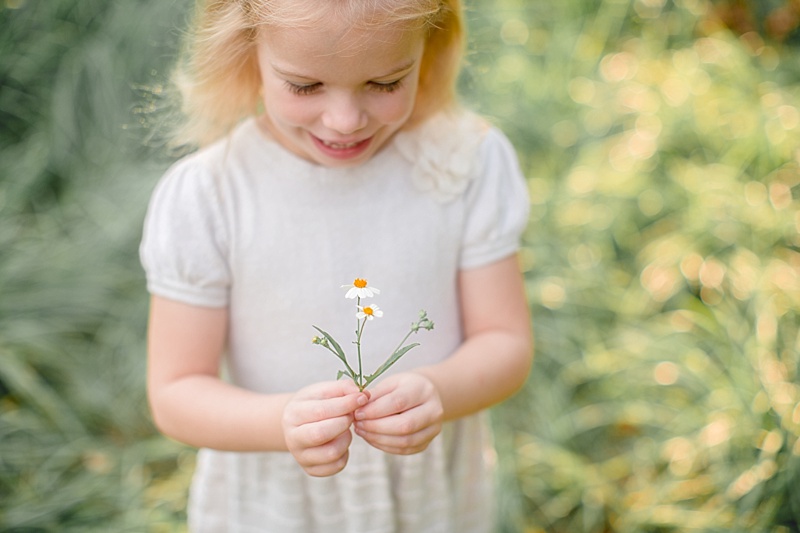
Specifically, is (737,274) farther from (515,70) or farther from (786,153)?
(515,70)

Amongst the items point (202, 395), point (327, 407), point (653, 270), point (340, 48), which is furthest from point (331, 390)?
point (653, 270)

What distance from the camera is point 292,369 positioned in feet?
4.46

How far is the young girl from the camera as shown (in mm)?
1185

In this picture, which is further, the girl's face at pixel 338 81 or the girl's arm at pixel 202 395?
the girl's arm at pixel 202 395

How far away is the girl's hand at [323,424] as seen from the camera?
1.03m

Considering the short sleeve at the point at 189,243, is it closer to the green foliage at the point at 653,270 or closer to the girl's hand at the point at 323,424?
the girl's hand at the point at 323,424

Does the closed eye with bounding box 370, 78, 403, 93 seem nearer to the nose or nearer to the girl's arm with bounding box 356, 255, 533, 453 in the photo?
the nose

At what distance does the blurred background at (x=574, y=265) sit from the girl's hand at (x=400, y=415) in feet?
2.24

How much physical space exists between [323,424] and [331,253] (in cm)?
36

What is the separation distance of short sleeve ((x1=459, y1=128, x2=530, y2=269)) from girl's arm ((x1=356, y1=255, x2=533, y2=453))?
25mm

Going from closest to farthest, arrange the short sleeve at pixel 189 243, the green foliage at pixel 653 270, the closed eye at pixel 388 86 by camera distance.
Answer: the closed eye at pixel 388 86, the short sleeve at pixel 189 243, the green foliage at pixel 653 270

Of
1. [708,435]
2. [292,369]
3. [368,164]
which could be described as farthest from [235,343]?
[708,435]

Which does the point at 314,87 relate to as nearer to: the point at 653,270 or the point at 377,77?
the point at 377,77

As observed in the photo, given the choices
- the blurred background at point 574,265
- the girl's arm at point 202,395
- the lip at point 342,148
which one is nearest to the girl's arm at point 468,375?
the girl's arm at point 202,395
